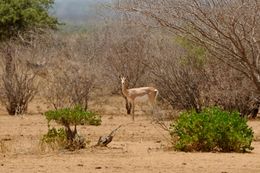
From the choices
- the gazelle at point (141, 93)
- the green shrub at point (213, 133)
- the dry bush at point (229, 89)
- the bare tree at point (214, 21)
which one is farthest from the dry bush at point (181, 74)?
the green shrub at point (213, 133)

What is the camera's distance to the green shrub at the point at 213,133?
14180mm

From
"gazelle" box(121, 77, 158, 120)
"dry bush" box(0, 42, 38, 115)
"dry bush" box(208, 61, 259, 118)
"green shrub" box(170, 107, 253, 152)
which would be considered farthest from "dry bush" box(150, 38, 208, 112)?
"green shrub" box(170, 107, 253, 152)

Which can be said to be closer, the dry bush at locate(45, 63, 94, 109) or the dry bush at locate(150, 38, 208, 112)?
the dry bush at locate(150, 38, 208, 112)

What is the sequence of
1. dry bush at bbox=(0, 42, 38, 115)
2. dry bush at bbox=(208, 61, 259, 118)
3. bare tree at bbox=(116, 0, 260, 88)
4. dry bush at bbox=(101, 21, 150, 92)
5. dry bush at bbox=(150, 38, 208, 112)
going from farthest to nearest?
dry bush at bbox=(101, 21, 150, 92)
dry bush at bbox=(0, 42, 38, 115)
dry bush at bbox=(150, 38, 208, 112)
dry bush at bbox=(208, 61, 259, 118)
bare tree at bbox=(116, 0, 260, 88)

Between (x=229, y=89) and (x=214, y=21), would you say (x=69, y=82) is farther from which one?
(x=214, y=21)

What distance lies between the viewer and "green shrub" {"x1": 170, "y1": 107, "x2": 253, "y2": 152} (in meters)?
14.2

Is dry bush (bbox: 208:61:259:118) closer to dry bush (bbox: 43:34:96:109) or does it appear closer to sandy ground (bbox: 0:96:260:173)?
dry bush (bbox: 43:34:96:109)

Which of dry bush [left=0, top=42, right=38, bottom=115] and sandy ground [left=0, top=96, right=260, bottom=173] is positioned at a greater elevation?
dry bush [left=0, top=42, right=38, bottom=115]

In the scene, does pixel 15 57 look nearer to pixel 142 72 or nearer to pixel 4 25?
pixel 142 72

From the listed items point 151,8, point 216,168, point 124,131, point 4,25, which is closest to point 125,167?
point 216,168

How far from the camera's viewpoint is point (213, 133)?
14.2 m

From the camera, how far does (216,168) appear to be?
38.5 ft

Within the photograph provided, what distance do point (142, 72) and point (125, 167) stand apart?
17503 millimetres

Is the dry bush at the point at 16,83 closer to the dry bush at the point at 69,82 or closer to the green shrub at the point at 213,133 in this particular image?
the dry bush at the point at 69,82
